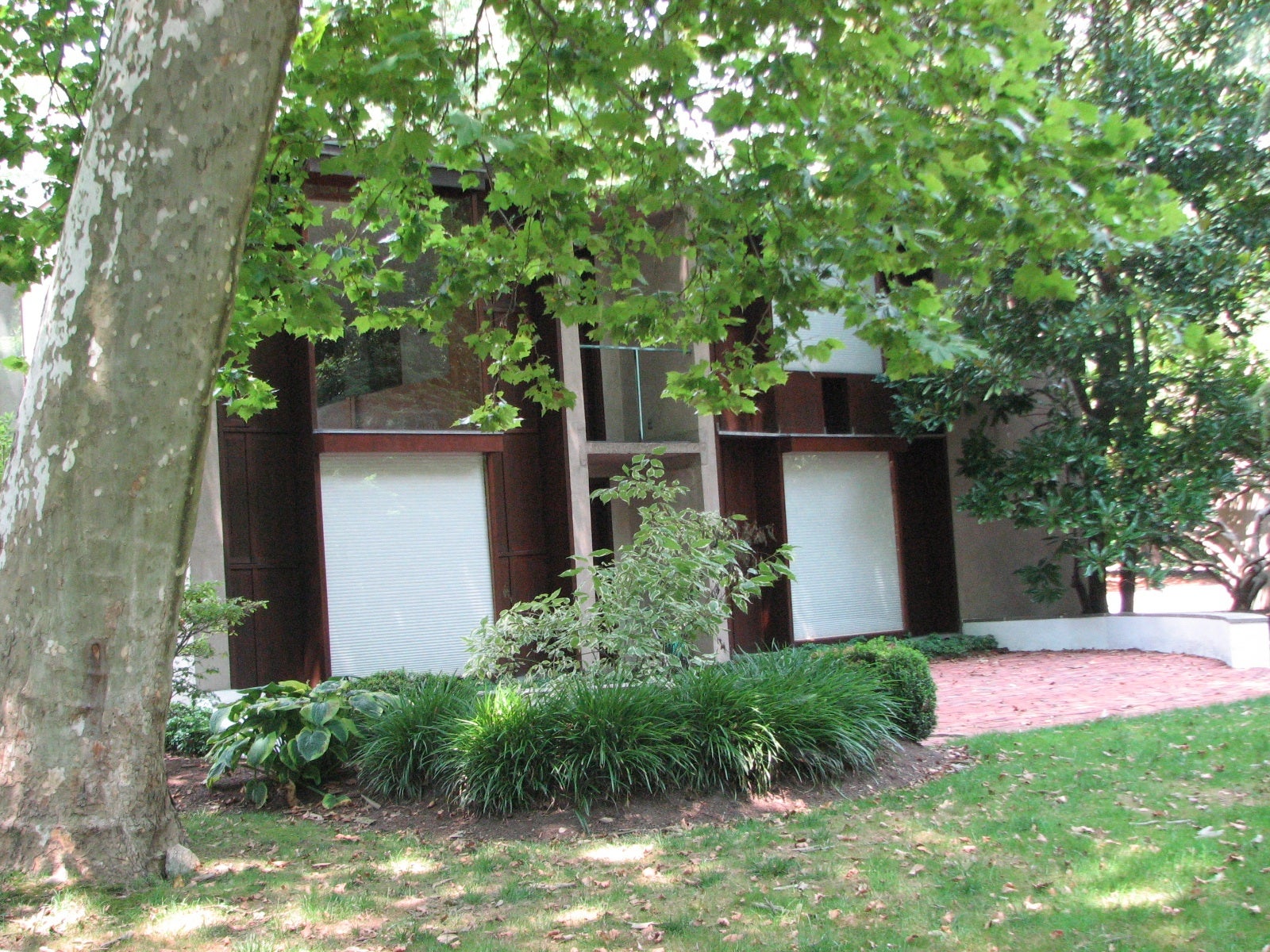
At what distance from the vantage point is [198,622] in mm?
10188

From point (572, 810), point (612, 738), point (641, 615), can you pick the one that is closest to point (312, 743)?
point (572, 810)

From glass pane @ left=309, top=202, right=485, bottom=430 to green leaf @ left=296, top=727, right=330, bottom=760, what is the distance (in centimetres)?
572

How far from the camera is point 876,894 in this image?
17.5 feet

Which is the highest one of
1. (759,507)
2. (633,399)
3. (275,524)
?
(633,399)

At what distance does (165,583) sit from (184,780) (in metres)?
4.18

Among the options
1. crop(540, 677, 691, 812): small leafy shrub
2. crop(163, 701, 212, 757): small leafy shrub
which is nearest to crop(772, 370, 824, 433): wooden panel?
crop(163, 701, 212, 757): small leafy shrub

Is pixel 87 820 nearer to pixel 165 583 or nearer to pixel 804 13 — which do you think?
pixel 165 583

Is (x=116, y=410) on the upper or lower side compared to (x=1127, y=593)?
upper

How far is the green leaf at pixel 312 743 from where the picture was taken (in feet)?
25.0

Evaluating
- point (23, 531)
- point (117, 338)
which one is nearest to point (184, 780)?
point (23, 531)

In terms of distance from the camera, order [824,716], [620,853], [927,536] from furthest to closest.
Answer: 1. [927,536]
2. [824,716]
3. [620,853]

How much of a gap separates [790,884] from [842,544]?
38.8 feet

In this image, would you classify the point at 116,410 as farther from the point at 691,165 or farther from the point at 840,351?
the point at 840,351

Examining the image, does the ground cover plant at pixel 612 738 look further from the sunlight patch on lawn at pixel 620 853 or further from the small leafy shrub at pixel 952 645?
the small leafy shrub at pixel 952 645
